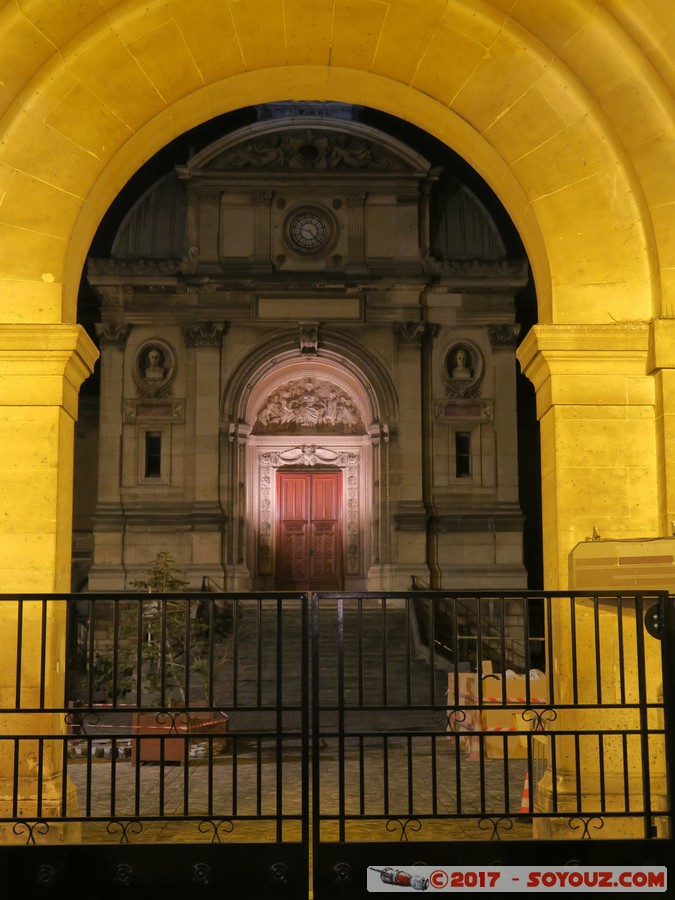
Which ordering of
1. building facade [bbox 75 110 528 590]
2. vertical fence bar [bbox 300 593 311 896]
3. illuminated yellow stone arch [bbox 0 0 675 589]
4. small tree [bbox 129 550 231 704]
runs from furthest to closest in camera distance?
building facade [bbox 75 110 528 590]
small tree [bbox 129 550 231 704]
illuminated yellow stone arch [bbox 0 0 675 589]
vertical fence bar [bbox 300 593 311 896]

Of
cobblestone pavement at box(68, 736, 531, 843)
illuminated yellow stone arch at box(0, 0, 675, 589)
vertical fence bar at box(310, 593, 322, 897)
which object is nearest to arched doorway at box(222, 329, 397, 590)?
cobblestone pavement at box(68, 736, 531, 843)

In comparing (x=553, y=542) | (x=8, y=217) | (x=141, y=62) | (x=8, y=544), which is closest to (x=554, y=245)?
(x=553, y=542)

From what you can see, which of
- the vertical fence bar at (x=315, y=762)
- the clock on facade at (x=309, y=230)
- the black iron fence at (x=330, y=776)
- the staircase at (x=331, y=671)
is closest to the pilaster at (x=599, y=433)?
the black iron fence at (x=330, y=776)

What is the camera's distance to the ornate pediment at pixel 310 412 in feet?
83.7

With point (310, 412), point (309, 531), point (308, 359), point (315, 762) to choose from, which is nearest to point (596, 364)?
point (315, 762)

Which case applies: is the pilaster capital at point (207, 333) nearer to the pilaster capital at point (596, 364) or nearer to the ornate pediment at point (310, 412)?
the ornate pediment at point (310, 412)

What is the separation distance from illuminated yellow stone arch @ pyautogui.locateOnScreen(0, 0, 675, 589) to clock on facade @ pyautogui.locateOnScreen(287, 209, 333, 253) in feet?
53.1

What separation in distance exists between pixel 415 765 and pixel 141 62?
831 centimetres

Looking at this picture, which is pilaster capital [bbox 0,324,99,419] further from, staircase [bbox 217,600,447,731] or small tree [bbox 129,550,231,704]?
staircase [bbox 217,600,447,731]

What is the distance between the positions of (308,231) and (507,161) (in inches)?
653

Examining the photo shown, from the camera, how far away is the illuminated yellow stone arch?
25.7ft

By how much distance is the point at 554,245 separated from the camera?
26.8ft

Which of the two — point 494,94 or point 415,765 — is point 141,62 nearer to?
point 494,94

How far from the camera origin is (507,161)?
834cm
